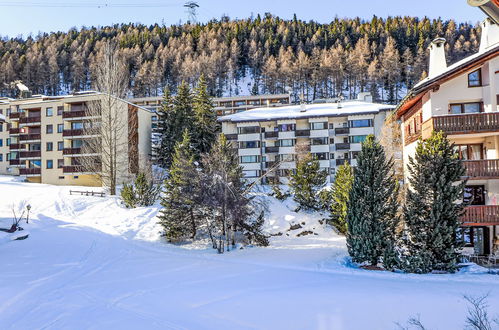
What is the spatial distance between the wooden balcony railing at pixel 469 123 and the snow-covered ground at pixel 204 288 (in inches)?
286

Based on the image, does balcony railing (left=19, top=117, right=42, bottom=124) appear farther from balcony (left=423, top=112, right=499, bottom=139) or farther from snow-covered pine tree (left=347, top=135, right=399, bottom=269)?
balcony (left=423, top=112, right=499, bottom=139)

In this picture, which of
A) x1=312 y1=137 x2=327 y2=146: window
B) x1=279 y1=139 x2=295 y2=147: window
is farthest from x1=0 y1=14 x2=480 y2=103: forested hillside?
x1=312 y1=137 x2=327 y2=146: window

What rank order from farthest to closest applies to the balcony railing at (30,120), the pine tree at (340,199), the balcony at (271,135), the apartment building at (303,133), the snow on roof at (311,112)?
the balcony railing at (30,120) < the balcony at (271,135) < the apartment building at (303,133) < the snow on roof at (311,112) < the pine tree at (340,199)

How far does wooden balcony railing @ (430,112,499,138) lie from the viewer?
60.6 feet

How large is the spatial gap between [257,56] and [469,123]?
9757 cm

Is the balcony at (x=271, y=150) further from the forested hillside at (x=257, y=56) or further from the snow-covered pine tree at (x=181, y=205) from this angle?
the forested hillside at (x=257, y=56)

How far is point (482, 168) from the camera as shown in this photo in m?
18.5

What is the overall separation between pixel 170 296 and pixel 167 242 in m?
12.1

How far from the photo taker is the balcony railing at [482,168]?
18.3m

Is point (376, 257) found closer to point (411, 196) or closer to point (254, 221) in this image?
point (411, 196)

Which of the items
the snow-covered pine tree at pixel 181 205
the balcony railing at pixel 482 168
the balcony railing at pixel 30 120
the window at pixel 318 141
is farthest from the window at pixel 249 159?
the balcony railing at pixel 482 168

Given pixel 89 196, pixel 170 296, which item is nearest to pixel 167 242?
pixel 170 296

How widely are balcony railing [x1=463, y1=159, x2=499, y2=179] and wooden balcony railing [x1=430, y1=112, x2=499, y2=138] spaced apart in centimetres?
165

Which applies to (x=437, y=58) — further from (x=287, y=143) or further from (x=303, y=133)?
(x=287, y=143)
